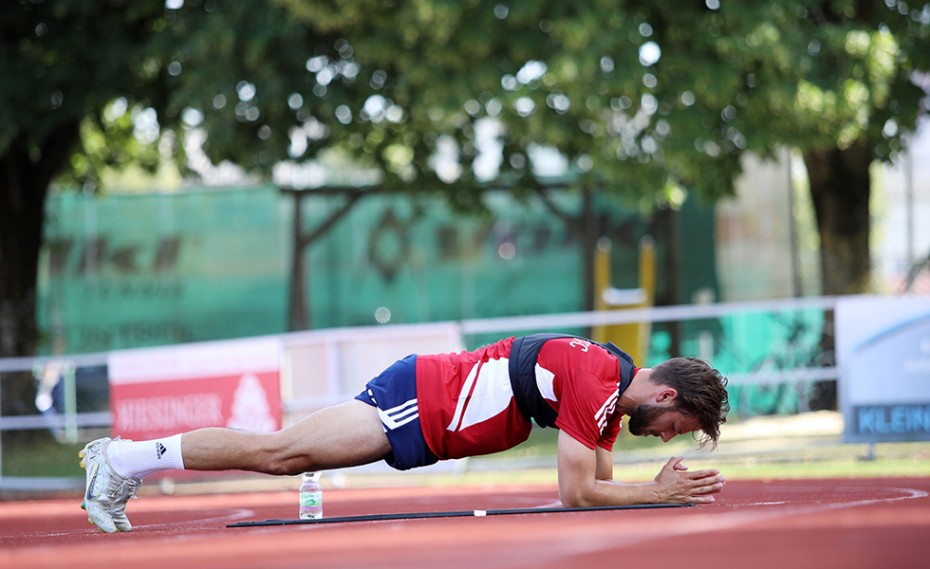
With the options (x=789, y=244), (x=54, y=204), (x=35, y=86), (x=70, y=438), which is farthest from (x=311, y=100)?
(x=789, y=244)

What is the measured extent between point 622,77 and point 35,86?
783cm

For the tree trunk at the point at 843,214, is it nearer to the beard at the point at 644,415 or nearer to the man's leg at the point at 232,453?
the beard at the point at 644,415

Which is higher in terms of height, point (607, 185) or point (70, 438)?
point (607, 185)

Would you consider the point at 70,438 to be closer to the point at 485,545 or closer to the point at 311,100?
the point at 311,100

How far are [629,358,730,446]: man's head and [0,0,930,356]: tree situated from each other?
8984mm

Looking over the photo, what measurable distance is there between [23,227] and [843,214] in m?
12.0

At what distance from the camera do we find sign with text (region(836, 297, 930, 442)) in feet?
41.9

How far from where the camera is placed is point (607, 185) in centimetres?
1961

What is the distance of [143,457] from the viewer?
671 cm

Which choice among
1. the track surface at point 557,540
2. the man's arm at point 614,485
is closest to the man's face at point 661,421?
the man's arm at point 614,485

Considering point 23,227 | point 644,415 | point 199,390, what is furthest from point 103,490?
point 23,227

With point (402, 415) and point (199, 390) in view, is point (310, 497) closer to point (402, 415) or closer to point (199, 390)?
point (402, 415)

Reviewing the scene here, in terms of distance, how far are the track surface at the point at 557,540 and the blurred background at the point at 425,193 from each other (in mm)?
6342

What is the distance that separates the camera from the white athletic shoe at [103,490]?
6.68 metres
